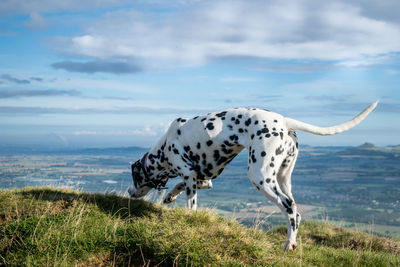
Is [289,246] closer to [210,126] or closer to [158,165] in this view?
[210,126]

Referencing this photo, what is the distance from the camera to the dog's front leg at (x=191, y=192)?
778cm

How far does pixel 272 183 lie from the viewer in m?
6.49

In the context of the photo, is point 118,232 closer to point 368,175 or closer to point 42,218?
point 42,218

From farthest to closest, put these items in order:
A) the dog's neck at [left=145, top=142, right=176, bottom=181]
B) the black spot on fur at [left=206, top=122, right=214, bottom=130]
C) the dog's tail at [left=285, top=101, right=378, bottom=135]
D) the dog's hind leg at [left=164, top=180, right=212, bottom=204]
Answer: the dog's neck at [left=145, top=142, right=176, bottom=181]
the dog's hind leg at [left=164, top=180, right=212, bottom=204]
the black spot on fur at [left=206, top=122, right=214, bottom=130]
the dog's tail at [left=285, top=101, right=378, bottom=135]

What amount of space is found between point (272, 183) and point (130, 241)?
2722 mm

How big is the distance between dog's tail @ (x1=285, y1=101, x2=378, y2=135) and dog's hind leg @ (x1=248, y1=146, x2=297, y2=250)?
764 millimetres

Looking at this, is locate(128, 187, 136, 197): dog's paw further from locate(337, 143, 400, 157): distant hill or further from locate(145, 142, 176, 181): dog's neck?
locate(337, 143, 400, 157): distant hill

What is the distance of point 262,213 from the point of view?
27.2ft

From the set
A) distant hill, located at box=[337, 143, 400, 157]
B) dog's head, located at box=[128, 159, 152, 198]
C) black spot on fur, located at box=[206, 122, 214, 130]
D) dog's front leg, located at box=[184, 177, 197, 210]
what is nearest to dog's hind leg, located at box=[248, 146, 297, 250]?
black spot on fur, located at box=[206, 122, 214, 130]

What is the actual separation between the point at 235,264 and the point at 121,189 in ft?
18.8

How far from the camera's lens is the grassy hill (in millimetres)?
4926

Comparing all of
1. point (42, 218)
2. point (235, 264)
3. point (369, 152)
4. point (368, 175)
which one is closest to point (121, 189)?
point (42, 218)

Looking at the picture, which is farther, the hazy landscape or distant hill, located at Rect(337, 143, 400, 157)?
distant hill, located at Rect(337, 143, 400, 157)

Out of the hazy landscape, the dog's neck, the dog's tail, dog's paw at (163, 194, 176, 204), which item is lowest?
the hazy landscape
